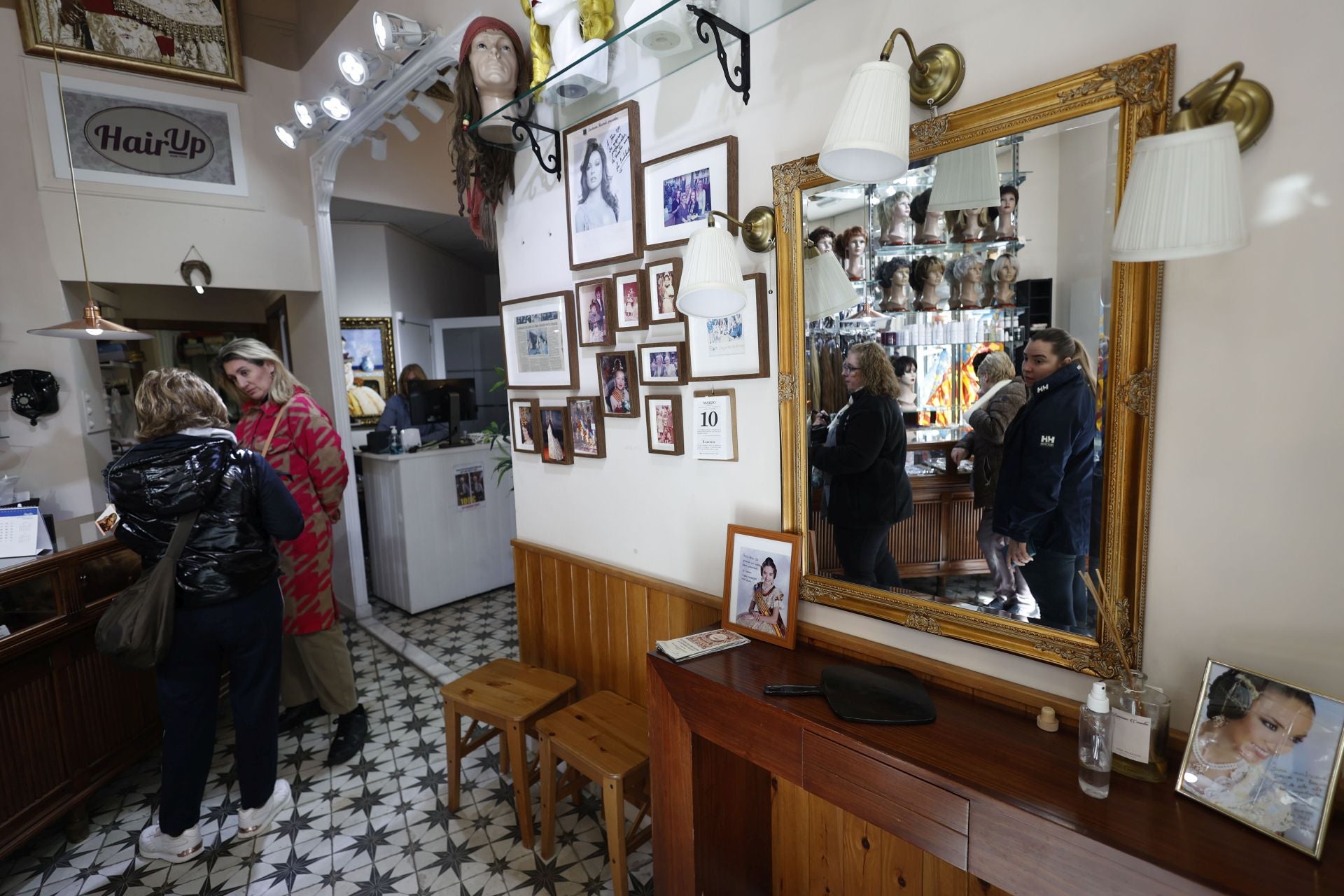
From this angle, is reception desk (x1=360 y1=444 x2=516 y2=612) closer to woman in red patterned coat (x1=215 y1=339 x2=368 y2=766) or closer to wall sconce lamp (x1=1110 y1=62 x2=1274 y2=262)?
woman in red patterned coat (x1=215 y1=339 x2=368 y2=766)

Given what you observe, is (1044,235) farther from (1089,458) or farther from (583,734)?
(583,734)

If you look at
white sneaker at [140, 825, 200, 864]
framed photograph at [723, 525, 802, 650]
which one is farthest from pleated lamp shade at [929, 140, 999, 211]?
white sneaker at [140, 825, 200, 864]

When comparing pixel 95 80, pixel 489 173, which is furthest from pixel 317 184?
pixel 489 173

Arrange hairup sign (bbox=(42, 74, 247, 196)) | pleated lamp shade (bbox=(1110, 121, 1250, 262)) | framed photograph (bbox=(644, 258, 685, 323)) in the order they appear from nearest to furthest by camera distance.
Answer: pleated lamp shade (bbox=(1110, 121, 1250, 262))
framed photograph (bbox=(644, 258, 685, 323))
hairup sign (bbox=(42, 74, 247, 196))

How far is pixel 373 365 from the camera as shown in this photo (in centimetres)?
585

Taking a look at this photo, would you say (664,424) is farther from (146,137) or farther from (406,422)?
(406,422)

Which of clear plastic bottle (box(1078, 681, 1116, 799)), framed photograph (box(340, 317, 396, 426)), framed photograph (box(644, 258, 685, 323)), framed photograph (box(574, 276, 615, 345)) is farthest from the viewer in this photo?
framed photograph (box(340, 317, 396, 426))

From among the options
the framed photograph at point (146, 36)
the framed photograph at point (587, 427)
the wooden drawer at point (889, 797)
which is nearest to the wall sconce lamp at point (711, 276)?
the framed photograph at point (587, 427)

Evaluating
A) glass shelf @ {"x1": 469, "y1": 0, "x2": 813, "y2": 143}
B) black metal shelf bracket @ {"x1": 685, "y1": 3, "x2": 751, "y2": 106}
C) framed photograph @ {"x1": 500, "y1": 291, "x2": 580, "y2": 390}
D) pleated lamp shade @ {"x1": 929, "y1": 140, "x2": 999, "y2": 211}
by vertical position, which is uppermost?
glass shelf @ {"x1": 469, "y1": 0, "x2": 813, "y2": 143}

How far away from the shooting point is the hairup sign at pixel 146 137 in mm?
3188

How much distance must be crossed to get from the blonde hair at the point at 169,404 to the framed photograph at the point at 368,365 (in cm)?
376

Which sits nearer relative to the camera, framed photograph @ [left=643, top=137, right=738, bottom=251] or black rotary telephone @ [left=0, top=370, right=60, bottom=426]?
framed photograph @ [left=643, top=137, right=738, bottom=251]

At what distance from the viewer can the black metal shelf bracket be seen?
1404 mm

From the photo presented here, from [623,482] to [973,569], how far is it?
3.83 ft
